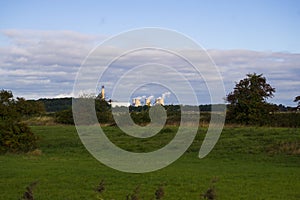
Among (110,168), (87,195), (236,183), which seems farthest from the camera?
(110,168)

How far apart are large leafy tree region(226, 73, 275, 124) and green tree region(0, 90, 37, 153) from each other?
2622cm

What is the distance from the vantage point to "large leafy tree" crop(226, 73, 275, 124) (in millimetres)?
54156

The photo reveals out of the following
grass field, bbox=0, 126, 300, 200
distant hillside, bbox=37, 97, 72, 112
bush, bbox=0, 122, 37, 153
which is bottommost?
grass field, bbox=0, 126, 300, 200

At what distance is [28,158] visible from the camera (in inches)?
1222

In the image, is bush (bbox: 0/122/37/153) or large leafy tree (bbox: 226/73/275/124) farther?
large leafy tree (bbox: 226/73/275/124)

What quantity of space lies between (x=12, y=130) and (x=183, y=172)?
16190 mm

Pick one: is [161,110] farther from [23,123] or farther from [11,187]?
[11,187]

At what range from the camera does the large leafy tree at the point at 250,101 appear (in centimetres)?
5416

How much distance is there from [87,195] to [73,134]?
101 ft

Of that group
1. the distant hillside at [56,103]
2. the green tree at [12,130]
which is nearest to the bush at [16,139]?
the green tree at [12,130]

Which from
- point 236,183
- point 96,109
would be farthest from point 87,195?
point 96,109

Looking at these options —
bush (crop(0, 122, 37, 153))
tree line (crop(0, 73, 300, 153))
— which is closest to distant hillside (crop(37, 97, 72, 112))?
tree line (crop(0, 73, 300, 153))

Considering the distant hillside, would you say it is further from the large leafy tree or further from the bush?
the bush

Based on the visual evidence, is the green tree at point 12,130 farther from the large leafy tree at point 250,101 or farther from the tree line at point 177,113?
the large leafy tree at point 250,101
